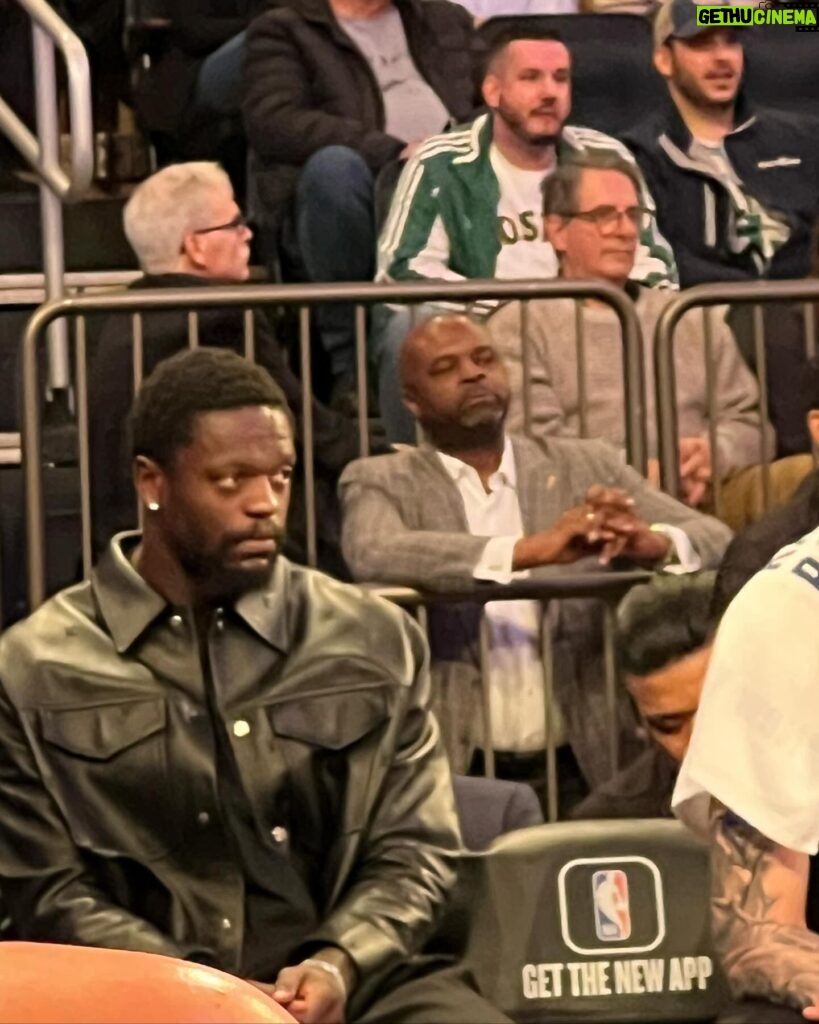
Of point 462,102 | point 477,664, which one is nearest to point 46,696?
point 477,664

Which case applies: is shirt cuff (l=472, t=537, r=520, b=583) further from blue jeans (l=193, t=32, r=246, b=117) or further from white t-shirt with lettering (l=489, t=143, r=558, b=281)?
blue jeans (l=193, t=32, r=246, b=117)

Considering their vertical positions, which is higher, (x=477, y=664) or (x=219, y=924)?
(x=477, y=664)

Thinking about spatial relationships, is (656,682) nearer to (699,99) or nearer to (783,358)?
(783,358)

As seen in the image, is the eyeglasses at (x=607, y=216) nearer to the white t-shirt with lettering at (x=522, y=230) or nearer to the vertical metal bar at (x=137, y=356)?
the white t-shirt with lettering at (x=522, y=230)

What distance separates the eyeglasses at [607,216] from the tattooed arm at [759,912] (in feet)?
3.11

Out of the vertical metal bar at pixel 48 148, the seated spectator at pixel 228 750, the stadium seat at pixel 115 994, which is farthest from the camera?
the vertical metal bar at pixel 48 148

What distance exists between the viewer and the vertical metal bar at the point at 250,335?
3.51 metres

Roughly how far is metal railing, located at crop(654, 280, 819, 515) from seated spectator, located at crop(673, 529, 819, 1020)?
241 mm

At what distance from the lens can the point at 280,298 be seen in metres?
3.49

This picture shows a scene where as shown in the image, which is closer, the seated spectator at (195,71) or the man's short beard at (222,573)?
the man's short beard at (222,573)

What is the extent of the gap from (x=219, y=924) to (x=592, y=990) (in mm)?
593

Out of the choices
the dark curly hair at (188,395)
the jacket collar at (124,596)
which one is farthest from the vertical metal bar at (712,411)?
the jacket collar at (124,596)

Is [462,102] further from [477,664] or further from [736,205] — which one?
[477,664]

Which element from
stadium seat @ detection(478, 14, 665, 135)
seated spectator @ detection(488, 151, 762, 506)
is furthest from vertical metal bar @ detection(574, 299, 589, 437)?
stadium seat @ detection(478, 14, 665, 135)
